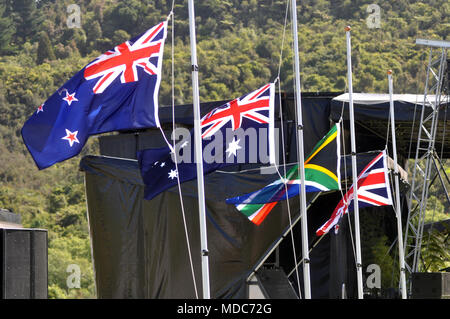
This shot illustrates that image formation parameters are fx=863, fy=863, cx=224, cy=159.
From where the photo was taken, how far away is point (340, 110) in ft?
74.2

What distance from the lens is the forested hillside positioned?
258 ft

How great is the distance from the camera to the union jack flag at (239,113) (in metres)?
14.5

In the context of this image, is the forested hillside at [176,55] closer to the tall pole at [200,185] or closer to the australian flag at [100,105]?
the australian flag at [100,105]

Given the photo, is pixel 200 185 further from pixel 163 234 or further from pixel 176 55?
pixel 176 55

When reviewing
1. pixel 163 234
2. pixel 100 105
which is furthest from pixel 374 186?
pixel 100 105

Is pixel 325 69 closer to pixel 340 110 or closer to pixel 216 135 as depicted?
pixel 340 110

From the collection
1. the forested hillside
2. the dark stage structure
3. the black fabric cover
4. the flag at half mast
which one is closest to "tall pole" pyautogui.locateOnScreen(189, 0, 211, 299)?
the flag at half mast

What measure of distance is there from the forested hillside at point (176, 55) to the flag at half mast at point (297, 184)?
48.3m

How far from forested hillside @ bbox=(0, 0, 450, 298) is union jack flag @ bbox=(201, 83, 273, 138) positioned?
4930 centimetres

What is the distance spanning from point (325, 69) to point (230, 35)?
22.2 meters

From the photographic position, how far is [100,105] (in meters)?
12.1

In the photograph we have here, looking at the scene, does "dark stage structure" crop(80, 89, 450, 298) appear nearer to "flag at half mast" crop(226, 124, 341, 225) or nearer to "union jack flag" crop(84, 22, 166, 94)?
"flag at half mast" crop(226, 124, 341, 225)

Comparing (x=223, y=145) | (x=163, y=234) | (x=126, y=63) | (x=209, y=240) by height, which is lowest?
(x=209, y=240)

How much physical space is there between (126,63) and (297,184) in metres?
4.82
